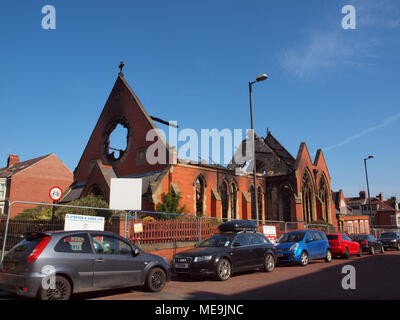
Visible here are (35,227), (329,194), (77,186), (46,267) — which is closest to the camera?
(46,267)

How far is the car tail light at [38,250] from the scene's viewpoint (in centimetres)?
659

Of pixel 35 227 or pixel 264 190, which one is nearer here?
pixel 35 227

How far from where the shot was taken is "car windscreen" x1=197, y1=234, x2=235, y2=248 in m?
11.3

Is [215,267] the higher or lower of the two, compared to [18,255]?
lower

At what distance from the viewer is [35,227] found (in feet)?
47.0

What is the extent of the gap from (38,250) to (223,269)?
581cm

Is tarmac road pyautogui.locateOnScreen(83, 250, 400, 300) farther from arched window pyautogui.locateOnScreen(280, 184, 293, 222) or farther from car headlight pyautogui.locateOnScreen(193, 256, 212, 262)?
arched window pyautogui.locateOnScreen(280, 184, 293, 222)

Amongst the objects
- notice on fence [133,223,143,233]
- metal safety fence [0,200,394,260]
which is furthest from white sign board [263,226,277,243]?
notice on fence [133,223,143,233]

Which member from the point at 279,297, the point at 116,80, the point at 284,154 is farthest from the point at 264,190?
the point at 279,297

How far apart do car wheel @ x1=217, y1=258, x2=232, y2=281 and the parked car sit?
2392 mm

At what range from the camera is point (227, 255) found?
10758 mm

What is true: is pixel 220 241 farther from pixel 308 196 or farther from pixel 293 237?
pixel 308 196
